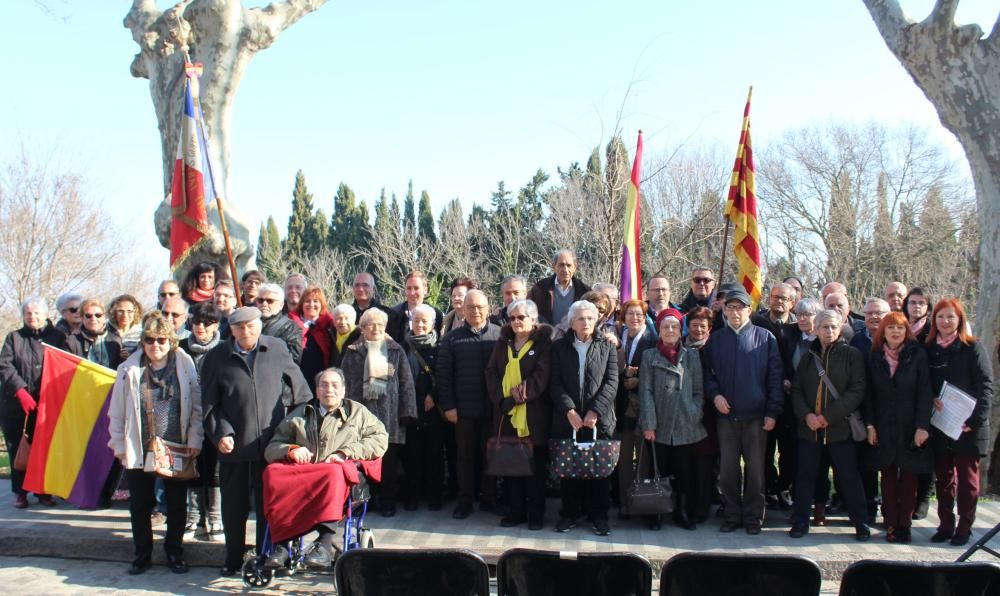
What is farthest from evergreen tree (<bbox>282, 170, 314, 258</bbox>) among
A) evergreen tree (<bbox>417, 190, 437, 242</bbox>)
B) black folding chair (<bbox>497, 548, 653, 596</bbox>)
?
black folding chair (<bbox>497, 548, 653, 596</bbox>)

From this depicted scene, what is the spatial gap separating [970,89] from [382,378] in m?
6.44

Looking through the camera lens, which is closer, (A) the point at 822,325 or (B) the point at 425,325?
(A) the point at 822,325

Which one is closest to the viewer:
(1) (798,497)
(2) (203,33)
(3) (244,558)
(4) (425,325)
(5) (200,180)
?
(3) (244,558)

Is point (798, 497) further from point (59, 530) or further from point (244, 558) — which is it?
point (59, 530)

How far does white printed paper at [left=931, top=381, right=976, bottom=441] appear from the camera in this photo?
18.6ft

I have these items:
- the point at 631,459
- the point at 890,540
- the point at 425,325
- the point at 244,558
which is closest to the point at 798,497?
the point at 890,540

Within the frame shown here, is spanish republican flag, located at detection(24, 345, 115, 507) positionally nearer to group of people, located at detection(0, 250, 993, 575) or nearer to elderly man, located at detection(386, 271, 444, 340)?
group of people, located at detection(0, 250, 993, 575)

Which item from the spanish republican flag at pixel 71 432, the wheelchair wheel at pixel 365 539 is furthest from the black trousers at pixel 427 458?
the spanish republican flag at pixel 71 432

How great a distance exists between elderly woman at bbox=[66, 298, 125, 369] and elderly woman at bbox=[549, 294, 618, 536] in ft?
12.2

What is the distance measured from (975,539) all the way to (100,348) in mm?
7395

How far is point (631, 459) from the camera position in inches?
255

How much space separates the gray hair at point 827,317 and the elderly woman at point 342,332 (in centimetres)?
379

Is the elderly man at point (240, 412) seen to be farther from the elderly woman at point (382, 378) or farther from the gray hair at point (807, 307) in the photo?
the gray hair at point (807, 307)

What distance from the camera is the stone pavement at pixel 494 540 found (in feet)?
18.4
